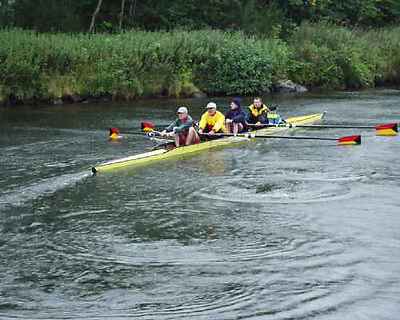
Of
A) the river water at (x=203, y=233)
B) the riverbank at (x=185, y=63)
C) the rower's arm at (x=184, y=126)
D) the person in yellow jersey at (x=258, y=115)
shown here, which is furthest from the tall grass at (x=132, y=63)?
the rower's arm at (x=184, y=126)

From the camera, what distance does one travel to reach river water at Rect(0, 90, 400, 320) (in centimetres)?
1013

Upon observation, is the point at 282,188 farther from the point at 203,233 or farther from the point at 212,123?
the point at 212,123

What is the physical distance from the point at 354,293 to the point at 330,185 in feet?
21.1

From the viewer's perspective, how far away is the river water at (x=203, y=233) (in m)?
10.1

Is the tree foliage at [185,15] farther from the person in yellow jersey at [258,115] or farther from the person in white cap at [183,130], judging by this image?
the person in white cap at [183,130]

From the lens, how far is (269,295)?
1036cm

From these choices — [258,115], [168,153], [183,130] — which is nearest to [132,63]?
[258,115]

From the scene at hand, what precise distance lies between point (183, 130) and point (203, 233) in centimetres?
728

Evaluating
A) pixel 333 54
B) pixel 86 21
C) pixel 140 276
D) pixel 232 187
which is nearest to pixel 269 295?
pixel 140 276

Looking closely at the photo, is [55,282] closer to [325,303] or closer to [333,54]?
[325,303]

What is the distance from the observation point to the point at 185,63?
37094mm

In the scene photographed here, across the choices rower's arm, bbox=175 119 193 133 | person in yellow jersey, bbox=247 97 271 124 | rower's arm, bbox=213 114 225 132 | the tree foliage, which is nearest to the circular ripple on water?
rower's arm, bbox=175 119 193 133

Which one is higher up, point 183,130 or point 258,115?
point 258,115

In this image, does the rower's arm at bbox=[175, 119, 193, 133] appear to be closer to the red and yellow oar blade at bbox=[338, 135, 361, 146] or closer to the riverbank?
the red and yellow oar blade at bbox=[338, 135, 361, 146]
